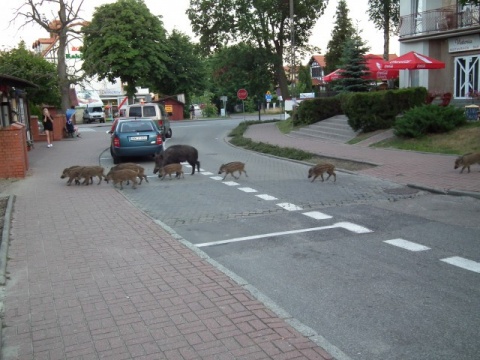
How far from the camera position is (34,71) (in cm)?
3198

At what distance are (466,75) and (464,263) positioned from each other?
25256 millimetres

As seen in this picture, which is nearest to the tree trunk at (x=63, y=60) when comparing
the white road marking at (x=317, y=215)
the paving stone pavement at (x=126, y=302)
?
the paving stone pavement at (x=126, y=302)

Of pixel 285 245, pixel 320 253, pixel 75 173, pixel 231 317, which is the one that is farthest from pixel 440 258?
pixel 75 173

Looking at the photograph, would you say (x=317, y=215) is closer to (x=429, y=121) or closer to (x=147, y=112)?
(x=429, y=121)

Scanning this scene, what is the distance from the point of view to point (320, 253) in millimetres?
7586

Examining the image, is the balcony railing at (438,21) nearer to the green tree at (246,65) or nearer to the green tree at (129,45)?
the green tree at (246,65)

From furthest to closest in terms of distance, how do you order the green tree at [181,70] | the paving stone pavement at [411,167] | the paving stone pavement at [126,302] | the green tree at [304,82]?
the green tree at [304,82], the green tree at [181,70], the paving stone pavement at [411,167], the paving stone pavement at [126,302]

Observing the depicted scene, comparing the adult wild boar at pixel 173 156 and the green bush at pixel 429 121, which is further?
the green bush at pixel 429 121

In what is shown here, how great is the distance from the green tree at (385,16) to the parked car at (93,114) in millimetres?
32936

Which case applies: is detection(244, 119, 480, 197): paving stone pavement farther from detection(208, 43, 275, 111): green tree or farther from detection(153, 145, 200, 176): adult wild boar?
detection(208, 43, 275, 111): green tree

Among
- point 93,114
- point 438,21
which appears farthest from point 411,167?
point 93,114

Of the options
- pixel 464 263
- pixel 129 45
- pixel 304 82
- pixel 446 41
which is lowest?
pixel 464 263

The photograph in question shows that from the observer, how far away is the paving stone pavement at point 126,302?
4.70m

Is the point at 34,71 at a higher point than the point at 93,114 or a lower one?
higher
